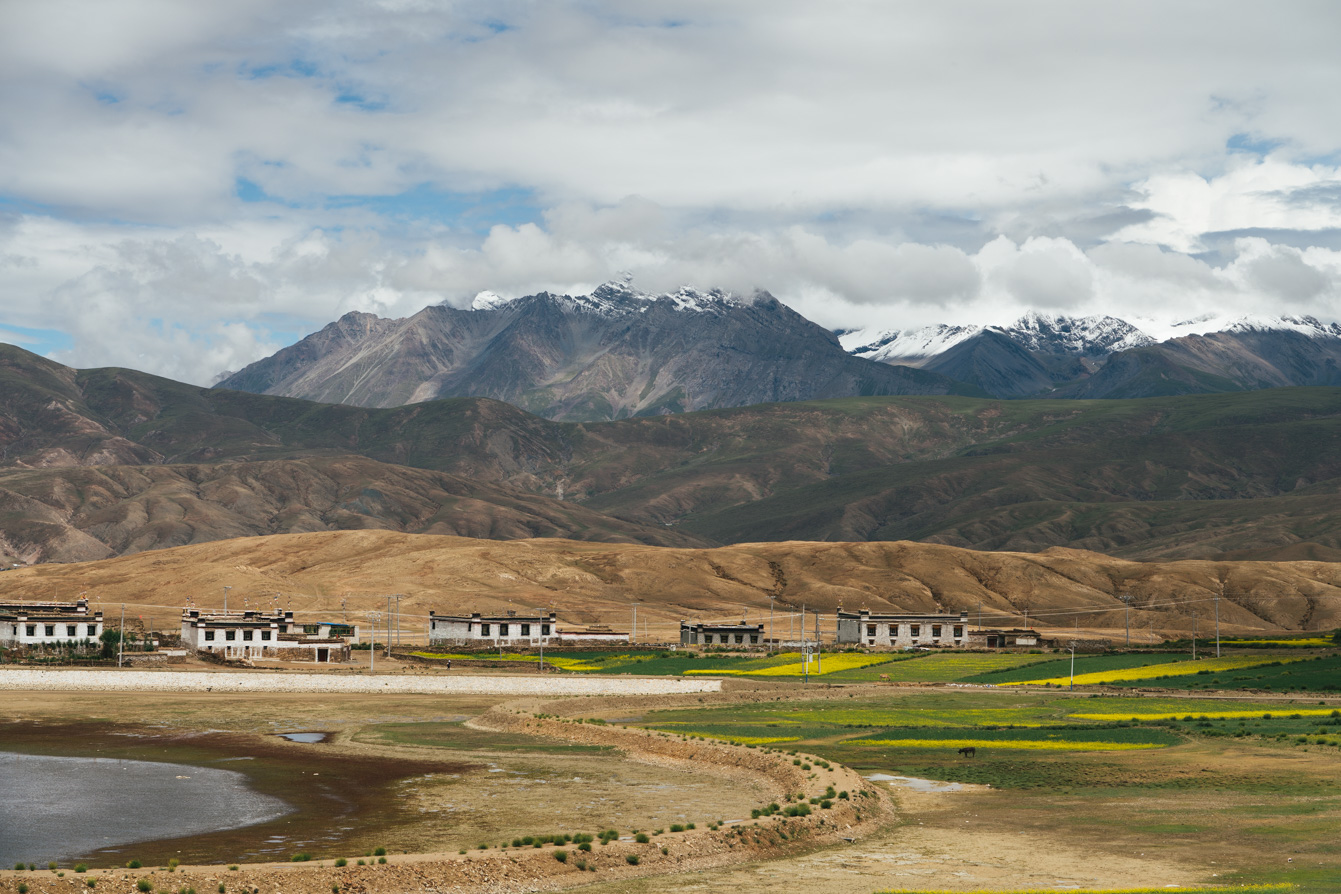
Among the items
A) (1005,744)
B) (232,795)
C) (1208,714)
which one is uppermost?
(1208,714)

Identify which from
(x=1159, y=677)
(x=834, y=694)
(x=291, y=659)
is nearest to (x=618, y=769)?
(x=834, y=694)

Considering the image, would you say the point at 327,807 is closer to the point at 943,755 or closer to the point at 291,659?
the point at 943,755

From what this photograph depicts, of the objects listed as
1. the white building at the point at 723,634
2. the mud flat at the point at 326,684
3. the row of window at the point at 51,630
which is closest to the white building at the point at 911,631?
the white building at the point at 723,634

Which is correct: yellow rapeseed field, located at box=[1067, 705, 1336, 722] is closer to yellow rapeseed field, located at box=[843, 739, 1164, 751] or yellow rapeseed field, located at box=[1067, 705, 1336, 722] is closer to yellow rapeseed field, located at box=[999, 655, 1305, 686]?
yellow rapeseed field, located at box=[843, 739, 1164, 751]

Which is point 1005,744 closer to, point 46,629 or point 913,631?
point 46,629

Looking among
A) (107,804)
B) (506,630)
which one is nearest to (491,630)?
(506,630)

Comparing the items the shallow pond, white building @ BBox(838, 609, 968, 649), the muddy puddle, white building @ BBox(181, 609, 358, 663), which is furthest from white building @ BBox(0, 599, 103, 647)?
white building @ BBox(838, 609, 968, 649)
